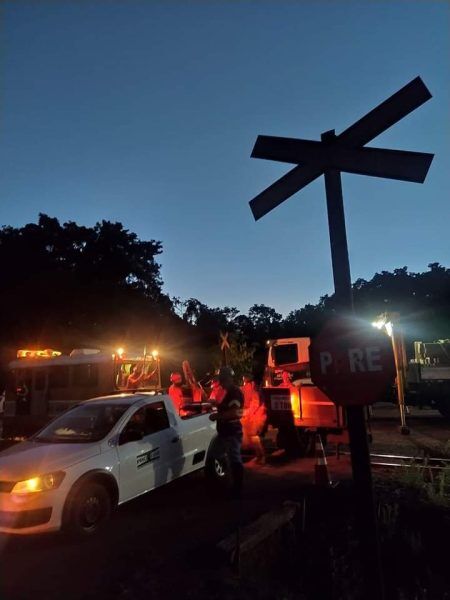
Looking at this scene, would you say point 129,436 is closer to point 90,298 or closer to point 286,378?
point 286,378

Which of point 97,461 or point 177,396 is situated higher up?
point 177,396

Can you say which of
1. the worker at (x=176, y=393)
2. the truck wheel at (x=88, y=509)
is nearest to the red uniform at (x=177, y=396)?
the worker at (x=176, y=393)

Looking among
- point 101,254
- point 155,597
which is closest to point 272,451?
Answer: point 155,597

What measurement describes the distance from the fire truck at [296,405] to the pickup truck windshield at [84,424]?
3513mm

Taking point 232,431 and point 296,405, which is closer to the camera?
point 232,431

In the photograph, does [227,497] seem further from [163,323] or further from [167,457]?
[163,323]

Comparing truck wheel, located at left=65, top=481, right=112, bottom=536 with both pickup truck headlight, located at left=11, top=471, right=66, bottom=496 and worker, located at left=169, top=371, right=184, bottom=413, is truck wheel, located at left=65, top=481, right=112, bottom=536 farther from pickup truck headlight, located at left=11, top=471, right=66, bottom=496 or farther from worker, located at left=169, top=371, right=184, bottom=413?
worker, located at left=169, top=371, right=184, bottom=413

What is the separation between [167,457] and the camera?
6688mm

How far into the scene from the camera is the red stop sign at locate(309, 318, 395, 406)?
2664 millimetres

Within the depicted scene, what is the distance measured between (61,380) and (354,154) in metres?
12.2

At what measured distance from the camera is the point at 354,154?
122 inches

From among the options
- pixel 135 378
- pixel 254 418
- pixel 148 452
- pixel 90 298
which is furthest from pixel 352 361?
pixel 90 298

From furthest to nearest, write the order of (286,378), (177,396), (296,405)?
(286,378) < (177,396) < (296,405)

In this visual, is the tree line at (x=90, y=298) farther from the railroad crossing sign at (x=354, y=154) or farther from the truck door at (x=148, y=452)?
the railroad crossing sign at (x=354, y=154)
